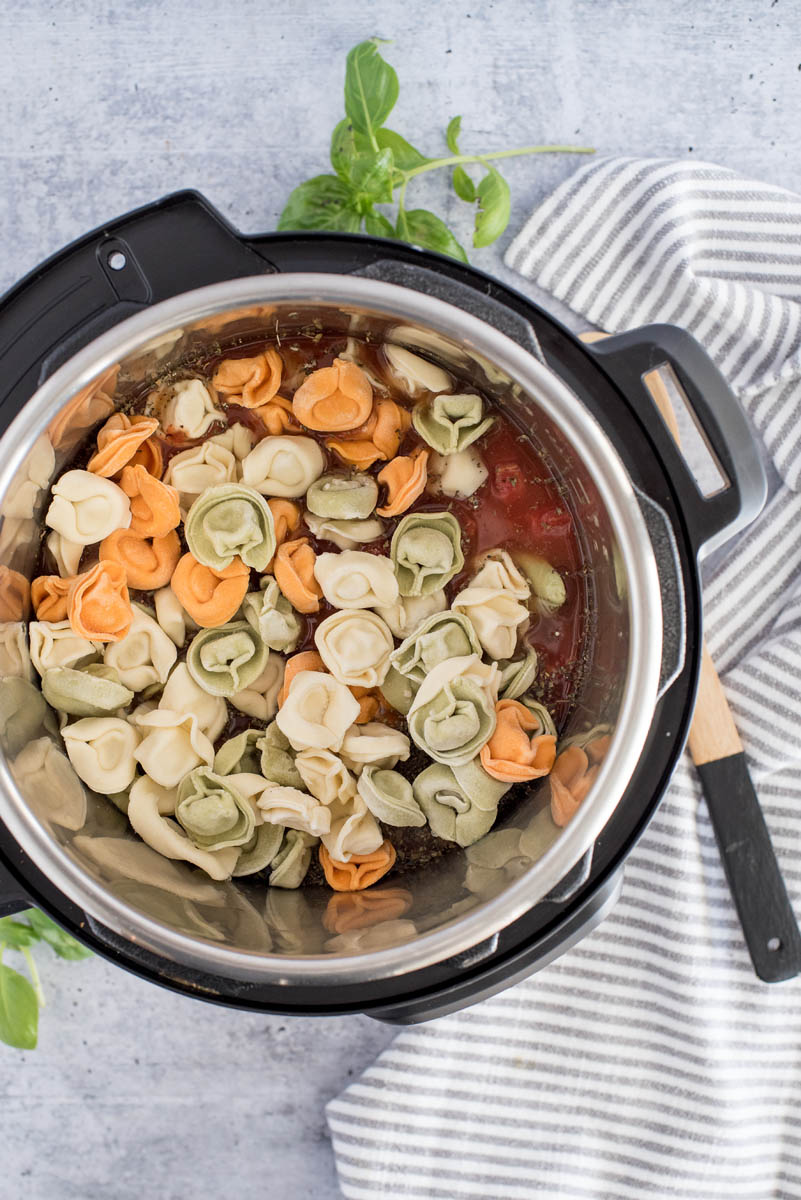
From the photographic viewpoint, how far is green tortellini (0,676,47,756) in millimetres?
917

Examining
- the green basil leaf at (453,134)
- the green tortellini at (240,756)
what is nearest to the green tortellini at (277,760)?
the green tortellini at (240,756)

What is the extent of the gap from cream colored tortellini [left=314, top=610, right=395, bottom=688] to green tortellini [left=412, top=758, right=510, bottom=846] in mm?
121

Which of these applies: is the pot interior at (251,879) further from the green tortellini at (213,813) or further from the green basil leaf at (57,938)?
Answer: the green basil leaf at (57,938)

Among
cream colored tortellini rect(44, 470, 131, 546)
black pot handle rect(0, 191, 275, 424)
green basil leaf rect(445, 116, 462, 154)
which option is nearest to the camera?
black pot handle rect(0, 191, 275, 424)

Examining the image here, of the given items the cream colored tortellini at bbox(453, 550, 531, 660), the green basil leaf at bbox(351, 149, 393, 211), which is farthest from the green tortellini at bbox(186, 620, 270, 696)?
the green basil leaf at bbox(351, 149, 393, 211)

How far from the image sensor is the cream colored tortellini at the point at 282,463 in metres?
1.00

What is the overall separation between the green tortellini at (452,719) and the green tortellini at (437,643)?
0.03 meters

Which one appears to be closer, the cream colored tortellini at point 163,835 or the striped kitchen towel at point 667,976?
the cream colored tortellini at point 163,835

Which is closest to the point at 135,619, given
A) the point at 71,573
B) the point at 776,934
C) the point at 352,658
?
the point at 71,573

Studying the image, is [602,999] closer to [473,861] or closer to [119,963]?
[473,861]

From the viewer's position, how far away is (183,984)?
0.88 metres

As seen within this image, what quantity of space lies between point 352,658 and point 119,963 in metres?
0.37

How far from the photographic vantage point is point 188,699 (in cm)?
102

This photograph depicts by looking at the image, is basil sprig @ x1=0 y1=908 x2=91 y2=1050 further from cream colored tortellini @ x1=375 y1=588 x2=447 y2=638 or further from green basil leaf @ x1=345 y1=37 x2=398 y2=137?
green basil leaf @ x1=345 y1=37 x2=398 y2=137
